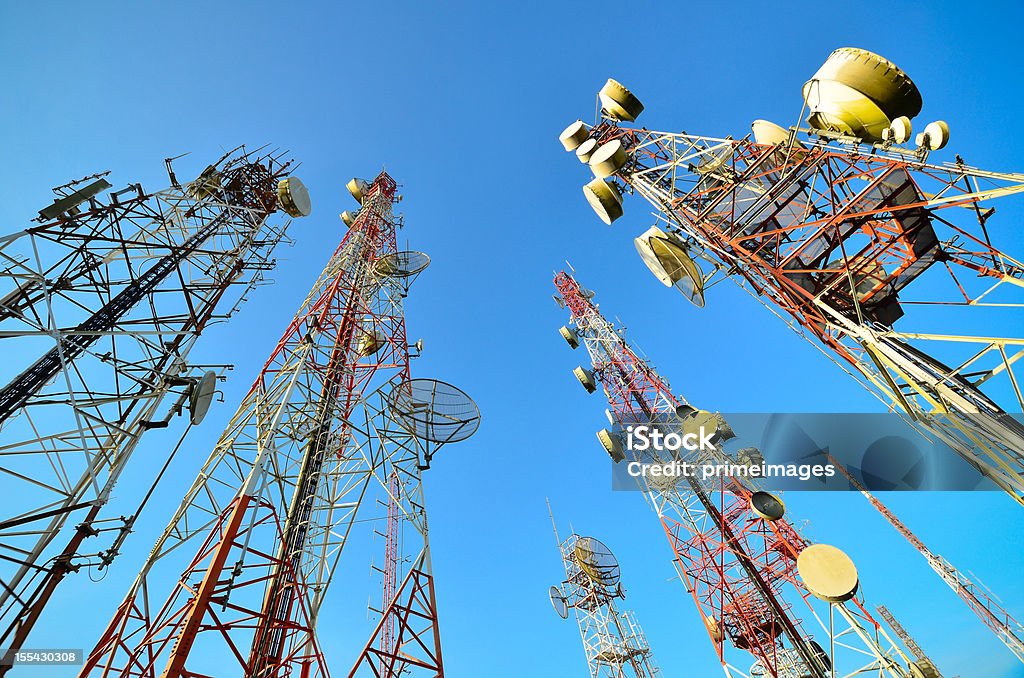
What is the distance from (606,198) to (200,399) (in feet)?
43.5

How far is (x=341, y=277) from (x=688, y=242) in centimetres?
1191

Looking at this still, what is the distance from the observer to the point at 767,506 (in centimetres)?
1841

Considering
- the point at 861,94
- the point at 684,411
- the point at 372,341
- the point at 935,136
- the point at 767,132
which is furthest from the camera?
the point at 684,411

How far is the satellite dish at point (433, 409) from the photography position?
14.3 meters

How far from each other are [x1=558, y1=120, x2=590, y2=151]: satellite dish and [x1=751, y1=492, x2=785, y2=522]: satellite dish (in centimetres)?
1526

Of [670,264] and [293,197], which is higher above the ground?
[293,197]

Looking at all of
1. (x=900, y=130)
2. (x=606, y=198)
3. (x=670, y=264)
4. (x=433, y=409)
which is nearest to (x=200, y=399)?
(x=433, y=409)

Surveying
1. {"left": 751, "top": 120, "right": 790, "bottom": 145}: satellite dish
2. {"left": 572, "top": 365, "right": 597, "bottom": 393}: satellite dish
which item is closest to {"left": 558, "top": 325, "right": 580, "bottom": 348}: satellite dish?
{"left": 572, "top": 365, "right": 597, "bottom": 393}: satellite dish

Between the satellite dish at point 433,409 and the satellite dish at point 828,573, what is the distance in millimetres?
10967

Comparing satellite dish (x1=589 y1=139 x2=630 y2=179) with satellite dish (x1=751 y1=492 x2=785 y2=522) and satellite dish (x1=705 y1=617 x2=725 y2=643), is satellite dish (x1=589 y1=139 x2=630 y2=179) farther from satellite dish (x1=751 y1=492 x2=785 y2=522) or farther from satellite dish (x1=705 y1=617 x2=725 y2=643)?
satellite dish (x1=705 y1=617 x2=725 y2=643)

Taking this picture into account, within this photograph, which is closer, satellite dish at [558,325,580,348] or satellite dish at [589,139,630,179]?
satellite dish at [589,139,630,179]

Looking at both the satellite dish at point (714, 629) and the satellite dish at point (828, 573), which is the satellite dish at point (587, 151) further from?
the satellite dish at point (714, 629)

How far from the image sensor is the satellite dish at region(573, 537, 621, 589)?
27.4 meters

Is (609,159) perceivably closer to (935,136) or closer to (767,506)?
(935,136)
